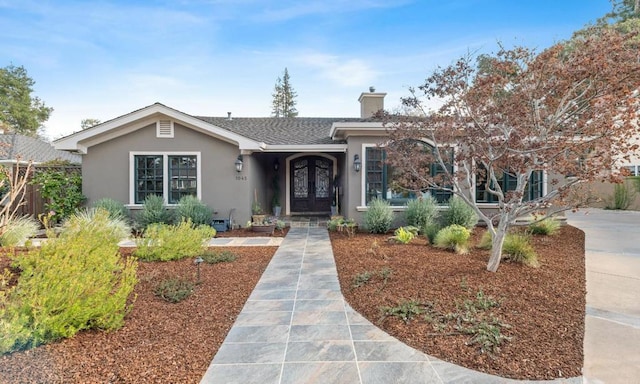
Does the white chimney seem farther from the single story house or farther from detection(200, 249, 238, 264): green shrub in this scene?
detection(200, 249, 238, 264): green shrub

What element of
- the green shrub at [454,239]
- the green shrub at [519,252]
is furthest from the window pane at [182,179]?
the green shrub at [519,252]

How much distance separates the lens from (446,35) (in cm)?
1025

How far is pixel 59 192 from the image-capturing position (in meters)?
9.91

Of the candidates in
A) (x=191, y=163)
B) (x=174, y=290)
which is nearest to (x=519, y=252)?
(x=174, y=290)

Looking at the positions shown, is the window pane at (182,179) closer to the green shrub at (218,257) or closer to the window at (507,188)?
the green shrub at (218,257)

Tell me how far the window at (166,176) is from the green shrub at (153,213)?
1.37 ft

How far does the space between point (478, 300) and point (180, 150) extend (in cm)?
895

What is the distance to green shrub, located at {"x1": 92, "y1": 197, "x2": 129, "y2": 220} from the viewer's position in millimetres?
9328

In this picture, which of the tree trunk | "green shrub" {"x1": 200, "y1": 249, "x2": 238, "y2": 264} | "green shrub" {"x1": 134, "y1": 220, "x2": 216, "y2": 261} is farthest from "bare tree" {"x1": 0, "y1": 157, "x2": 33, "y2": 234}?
A: the tree trunk

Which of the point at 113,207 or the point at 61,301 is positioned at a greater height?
the point at 113,207

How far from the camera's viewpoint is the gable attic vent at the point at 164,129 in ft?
32.6

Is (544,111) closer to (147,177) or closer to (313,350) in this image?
(313,350)

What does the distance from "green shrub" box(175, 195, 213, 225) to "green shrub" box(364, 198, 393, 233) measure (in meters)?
4.56

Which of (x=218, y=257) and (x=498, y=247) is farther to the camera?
(x=218, y=257)
